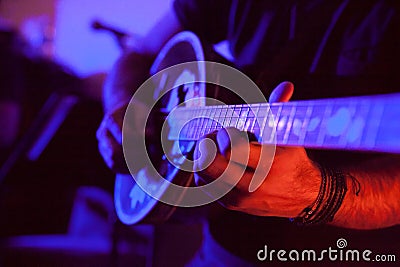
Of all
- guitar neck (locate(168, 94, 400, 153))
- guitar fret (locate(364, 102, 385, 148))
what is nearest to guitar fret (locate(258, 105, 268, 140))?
guitar neck (locate(168, 94, 400, 153))

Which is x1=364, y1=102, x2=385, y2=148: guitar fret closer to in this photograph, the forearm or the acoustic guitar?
the acoustic guitar

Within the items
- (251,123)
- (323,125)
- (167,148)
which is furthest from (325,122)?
(167,148)

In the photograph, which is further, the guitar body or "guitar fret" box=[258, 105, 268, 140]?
the guitar body

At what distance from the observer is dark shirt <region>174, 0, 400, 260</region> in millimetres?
577

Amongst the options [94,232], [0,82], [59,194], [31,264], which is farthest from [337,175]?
[0,82]

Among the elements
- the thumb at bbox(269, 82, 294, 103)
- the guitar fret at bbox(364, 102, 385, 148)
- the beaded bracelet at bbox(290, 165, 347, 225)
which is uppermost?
the thumb at bbox(269, 82, 294, 103)

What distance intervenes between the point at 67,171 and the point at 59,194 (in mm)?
133

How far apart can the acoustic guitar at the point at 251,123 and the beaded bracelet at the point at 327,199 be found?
9cm

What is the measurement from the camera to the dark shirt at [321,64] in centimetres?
58

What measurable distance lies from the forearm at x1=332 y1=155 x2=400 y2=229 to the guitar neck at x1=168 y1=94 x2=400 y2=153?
0.16 meters

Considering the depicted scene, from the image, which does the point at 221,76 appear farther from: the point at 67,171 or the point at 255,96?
the point at 67,171

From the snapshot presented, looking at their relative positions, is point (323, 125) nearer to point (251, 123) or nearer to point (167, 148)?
point (251, 123)

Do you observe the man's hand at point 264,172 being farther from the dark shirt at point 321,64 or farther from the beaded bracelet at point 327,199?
the dark shirt at point 321,64

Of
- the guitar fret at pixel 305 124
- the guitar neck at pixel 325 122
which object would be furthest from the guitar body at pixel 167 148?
the guitar fret at pixel 305 124
